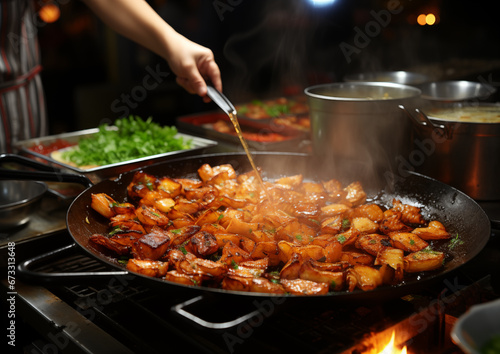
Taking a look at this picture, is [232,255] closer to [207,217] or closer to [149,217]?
[207,217]

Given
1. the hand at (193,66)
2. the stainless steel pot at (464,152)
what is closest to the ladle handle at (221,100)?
the hand at (193,66)

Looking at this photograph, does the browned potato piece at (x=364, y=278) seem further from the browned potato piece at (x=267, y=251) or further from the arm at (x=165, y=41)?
the arm at (x=165, y=41)

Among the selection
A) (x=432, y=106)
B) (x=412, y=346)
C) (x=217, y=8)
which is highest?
(x=217, y=8)

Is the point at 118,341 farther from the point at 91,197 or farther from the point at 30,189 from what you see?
the point at 30,189

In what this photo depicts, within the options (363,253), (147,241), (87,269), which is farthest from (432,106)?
(87,269)

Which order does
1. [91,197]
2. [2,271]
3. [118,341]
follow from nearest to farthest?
1. [118,341]
2. [2,271]
3. [91,197]
